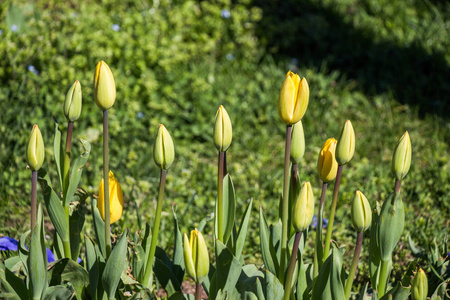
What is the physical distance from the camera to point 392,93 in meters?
3.42

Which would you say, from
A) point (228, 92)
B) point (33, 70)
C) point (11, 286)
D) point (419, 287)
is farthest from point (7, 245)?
point (228, 92)

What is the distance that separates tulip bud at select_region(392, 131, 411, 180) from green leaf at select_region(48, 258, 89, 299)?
77cm

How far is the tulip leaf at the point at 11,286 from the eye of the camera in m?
1.23

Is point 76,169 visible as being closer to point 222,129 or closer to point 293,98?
point 222,129

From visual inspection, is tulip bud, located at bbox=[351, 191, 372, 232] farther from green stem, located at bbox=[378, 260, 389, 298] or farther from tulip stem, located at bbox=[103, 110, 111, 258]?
tulip stem, located at bbox=[103, 110, 111, 258]

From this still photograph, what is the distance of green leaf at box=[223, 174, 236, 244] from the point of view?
129cm

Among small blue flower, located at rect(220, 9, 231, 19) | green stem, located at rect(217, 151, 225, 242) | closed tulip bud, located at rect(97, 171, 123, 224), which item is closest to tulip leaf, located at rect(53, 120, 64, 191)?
closed tulip bud, located at rect(97, 171, 123, 224)

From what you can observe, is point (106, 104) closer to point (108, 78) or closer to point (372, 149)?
point (108, 78)

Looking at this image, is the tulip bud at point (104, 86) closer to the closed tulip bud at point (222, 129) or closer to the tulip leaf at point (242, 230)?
the closed tulip bud at point (222, 129)

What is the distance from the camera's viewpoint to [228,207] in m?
1.31

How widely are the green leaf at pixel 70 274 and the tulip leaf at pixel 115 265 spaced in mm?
107

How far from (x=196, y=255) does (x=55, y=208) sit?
39cm

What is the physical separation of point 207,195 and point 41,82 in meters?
1.15

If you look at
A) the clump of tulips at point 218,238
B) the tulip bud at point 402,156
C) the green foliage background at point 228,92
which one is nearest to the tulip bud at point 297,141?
the clump of tulips at point 218,238
